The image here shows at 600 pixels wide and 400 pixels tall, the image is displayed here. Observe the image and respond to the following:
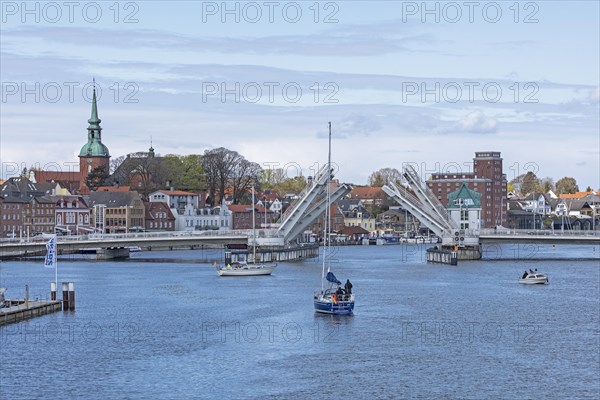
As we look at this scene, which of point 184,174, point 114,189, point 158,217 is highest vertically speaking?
point 184,174

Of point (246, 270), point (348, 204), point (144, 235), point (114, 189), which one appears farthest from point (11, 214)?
point (348, 204)

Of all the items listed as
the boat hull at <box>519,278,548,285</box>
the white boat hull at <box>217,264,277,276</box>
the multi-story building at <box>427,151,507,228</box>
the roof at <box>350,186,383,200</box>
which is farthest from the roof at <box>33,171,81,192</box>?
the boat hull at <box>519,278,548,285</box>

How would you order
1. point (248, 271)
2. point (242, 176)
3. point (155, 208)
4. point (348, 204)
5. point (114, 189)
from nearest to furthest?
point (248, 271) < point (155, 208) < point (114, 189) < point (242, 176) < point (348, 204)

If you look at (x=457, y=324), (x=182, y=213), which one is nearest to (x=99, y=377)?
(x=457, y=324)

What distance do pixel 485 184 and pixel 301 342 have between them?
332 ft

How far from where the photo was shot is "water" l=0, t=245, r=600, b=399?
96.2 ft

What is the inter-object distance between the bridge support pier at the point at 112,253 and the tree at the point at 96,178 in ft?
133

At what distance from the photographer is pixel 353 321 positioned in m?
41.6

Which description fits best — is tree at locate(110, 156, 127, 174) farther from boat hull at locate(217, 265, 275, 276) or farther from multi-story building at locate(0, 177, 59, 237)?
boat hull at locate(217, 265, 275, 276)

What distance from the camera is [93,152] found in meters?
133

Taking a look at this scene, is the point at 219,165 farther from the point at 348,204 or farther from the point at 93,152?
the point at 348,204

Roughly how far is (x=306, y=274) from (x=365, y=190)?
9385 centimetres

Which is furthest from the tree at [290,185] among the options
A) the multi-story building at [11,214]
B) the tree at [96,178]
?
the multi-story building at [11,214]

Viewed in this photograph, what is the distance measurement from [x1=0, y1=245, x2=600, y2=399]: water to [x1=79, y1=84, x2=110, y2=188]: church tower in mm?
→ 73947
